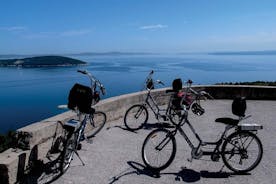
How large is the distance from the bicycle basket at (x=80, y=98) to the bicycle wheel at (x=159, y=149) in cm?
114

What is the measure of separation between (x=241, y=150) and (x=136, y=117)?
11.8 feet

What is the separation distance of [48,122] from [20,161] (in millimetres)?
1217

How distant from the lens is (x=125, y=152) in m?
6.29

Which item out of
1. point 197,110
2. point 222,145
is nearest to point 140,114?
point 197,110

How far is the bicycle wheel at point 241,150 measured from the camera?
5.27m

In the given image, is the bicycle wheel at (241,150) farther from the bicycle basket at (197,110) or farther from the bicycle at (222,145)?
the bicycle basket at (197,110)

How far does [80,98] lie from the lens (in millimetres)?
5469

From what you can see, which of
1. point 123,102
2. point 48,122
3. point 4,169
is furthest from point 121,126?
point 4,169

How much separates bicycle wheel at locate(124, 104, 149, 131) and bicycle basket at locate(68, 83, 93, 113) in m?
2.85

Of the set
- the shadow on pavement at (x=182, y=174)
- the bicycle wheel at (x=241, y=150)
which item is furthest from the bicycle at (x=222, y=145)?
the shadow on pavement at (x=182, y=174)

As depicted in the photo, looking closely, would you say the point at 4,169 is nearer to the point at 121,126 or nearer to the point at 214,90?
the point at 121,126

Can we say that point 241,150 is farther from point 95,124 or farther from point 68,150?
point 95,124

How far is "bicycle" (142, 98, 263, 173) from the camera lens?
520 cm

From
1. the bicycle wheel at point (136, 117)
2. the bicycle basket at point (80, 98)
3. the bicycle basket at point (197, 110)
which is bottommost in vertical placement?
the bicycle wheel at point (136, 117)
